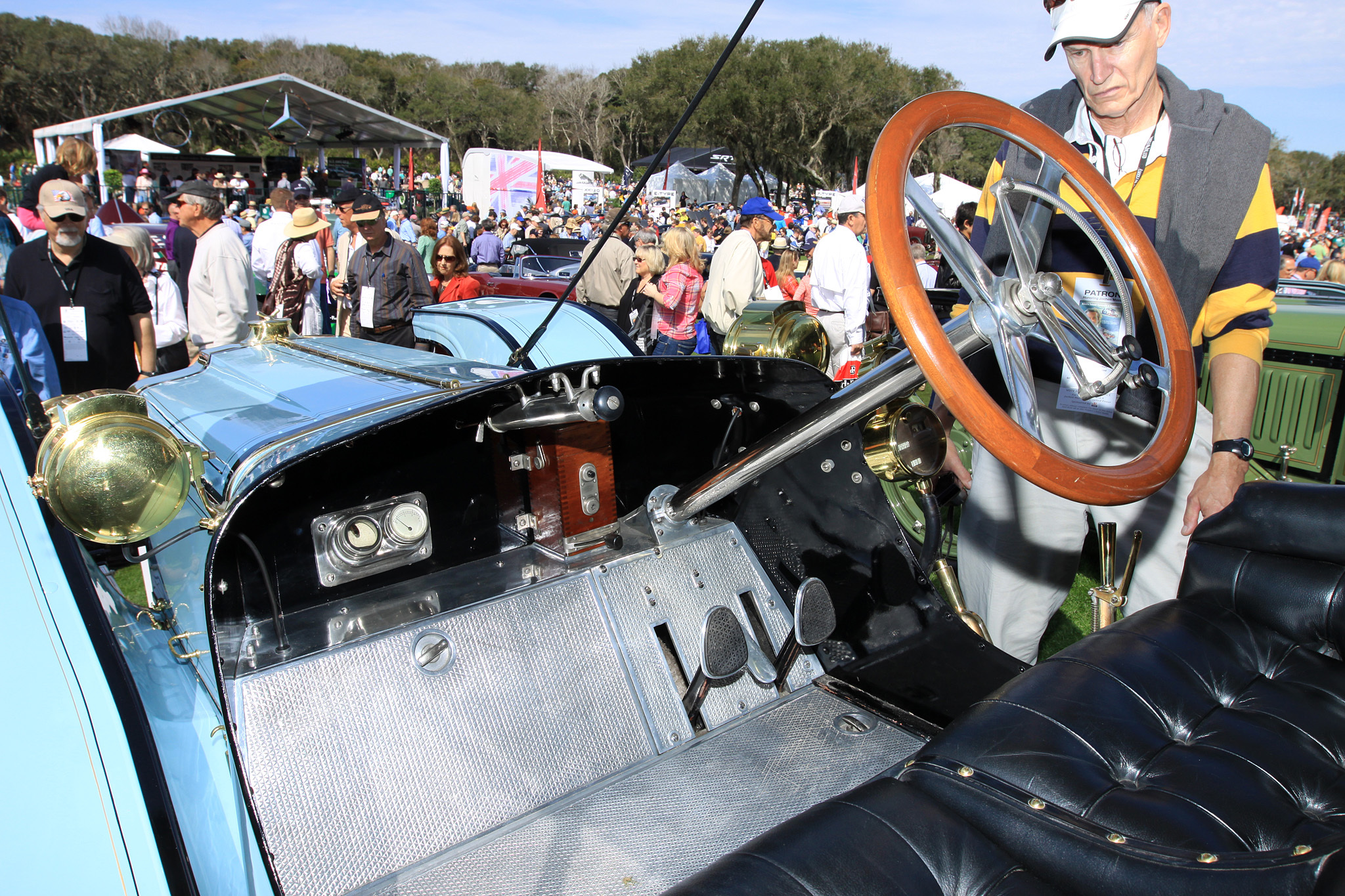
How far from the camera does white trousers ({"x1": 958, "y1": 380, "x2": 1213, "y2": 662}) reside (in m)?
2.35

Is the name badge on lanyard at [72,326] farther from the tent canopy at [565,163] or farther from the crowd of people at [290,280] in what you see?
the tent canopy at [565,163]

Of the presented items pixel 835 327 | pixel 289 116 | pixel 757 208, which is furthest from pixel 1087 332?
pixel 289 116

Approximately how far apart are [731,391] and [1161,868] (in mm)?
1378

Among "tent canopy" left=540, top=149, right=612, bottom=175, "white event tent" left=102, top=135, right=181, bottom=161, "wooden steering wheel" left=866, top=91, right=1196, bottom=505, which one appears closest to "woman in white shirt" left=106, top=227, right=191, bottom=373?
"wooden steering wheel" left=866, top=91, right=1196, bottom=505

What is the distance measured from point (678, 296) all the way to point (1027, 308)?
550 cm

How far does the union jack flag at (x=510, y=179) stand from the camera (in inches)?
820

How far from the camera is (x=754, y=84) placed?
39125 mm

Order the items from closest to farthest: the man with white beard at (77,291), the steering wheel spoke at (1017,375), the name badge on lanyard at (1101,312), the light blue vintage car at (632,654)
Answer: the light blue vintage car at (632,654) < the steering wheel spoke at (1017,375) < the name badge on lanyard at (1101,312) < the man with white beard at (77,291)

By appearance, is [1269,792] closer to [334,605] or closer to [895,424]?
[895,424]

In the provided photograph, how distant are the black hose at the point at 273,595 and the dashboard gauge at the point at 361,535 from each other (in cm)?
16

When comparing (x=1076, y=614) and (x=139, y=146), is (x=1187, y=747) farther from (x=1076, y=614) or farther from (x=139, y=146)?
(x=139, y=146)

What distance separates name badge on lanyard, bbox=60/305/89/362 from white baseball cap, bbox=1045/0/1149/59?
4.41m

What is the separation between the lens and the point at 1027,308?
1490mm

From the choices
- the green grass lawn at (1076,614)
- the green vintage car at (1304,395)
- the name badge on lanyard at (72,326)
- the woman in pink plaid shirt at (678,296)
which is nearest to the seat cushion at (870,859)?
the green grass lawn at (1076,614)
